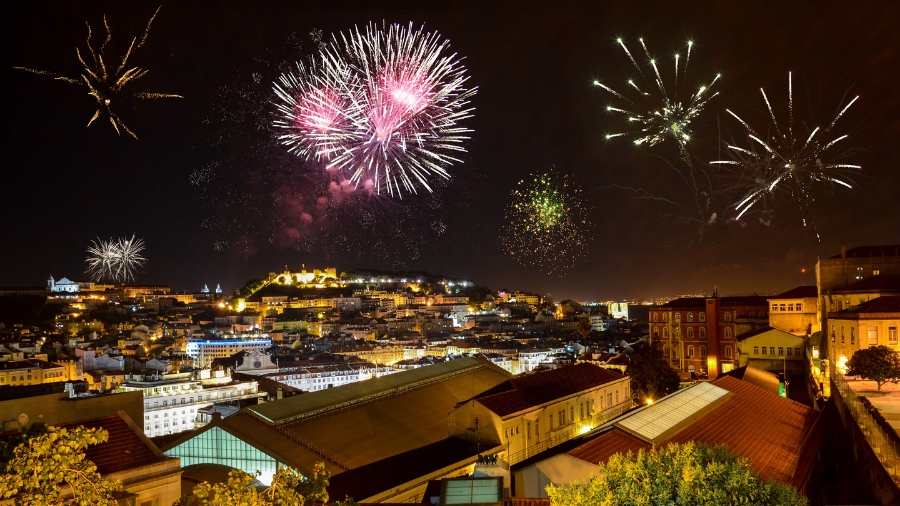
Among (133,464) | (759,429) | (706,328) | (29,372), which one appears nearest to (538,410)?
(759,429)

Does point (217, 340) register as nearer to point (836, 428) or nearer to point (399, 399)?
point (399, 399)

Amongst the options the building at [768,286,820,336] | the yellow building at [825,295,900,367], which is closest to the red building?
the building at [768,286,820,336]

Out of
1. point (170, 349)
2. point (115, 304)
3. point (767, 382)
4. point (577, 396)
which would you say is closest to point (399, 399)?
point (577, 396)

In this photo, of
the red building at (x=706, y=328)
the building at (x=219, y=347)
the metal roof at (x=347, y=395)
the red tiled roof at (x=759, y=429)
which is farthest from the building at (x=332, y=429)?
the building at (x=219, y=347)

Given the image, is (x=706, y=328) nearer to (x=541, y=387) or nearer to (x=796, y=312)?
(x=796, y=312)

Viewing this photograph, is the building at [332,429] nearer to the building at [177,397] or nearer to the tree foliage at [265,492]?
the tree foliage at [265,492]
